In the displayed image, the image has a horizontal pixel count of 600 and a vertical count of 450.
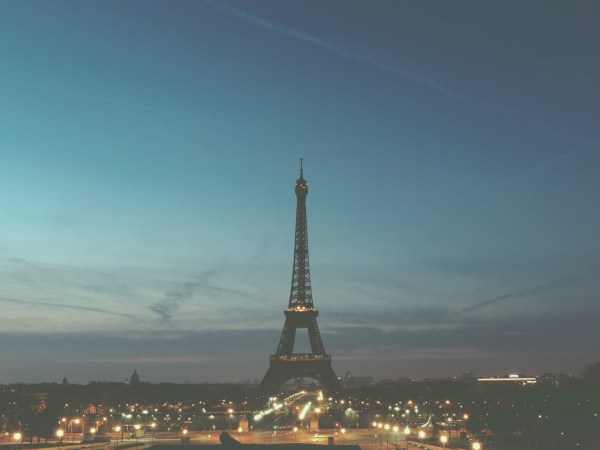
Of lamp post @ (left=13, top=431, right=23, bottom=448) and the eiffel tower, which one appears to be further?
the eiffel tower

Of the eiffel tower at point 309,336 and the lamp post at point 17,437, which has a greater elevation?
the eiffel tower at point 309,336

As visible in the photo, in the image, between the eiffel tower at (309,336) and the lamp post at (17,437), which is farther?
the eiffel tower at (309,336)

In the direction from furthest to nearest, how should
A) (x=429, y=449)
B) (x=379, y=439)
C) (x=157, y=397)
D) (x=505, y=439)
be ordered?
(x=157, y=397), (x=379, y=439), (x=505, y=439), (x=429, y=449)

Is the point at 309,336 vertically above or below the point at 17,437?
above

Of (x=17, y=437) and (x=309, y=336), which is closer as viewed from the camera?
(x=17, y=437)

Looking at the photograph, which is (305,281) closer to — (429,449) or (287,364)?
(287,364)

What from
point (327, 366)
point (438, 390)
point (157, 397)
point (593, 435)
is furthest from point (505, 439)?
point (157, 397)

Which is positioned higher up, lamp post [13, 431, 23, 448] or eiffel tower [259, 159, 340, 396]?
eiffel tower [259, 159, 340, 396]

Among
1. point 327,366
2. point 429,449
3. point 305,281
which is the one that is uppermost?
point 305,281
